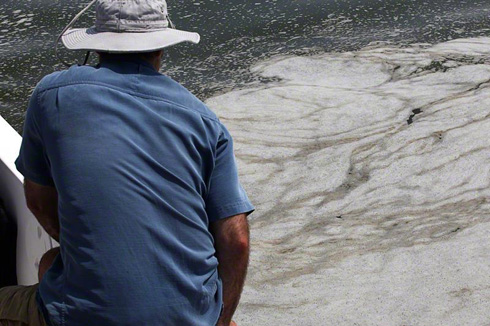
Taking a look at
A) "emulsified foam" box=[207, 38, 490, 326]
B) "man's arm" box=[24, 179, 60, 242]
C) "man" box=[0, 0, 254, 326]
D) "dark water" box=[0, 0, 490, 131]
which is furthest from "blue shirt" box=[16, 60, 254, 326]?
"dark water" box=[0, 0, 490, 131]

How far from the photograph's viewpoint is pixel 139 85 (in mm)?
1697

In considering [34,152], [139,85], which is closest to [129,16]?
[139,85]

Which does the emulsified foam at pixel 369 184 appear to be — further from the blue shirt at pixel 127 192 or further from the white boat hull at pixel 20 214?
the blue shirt at pixel 127 192

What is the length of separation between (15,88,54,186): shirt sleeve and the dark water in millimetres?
2758

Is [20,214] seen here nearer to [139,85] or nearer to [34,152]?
[34,152]

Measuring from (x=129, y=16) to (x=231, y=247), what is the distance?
53 cm

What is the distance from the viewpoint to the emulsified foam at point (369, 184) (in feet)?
9.80

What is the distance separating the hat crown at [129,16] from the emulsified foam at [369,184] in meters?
1.40

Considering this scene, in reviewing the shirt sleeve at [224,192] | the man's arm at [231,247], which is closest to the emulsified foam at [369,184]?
the man's arm at [231,247]

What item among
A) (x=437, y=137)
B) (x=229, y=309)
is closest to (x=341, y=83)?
(x=437, y=137)

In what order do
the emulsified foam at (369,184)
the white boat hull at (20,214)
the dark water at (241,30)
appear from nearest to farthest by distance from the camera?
1. the white boat hull at (20,214)
2. the emulsified foam at (369,184)
3. the dark water at (241,30)

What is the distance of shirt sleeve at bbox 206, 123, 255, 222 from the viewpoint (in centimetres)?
176

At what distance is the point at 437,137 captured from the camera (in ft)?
13.3

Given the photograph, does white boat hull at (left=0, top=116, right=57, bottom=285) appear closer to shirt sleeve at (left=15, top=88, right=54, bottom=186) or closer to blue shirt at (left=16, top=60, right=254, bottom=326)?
shirt sleeve at (left=15, top=88, right=54, bottom=186)
